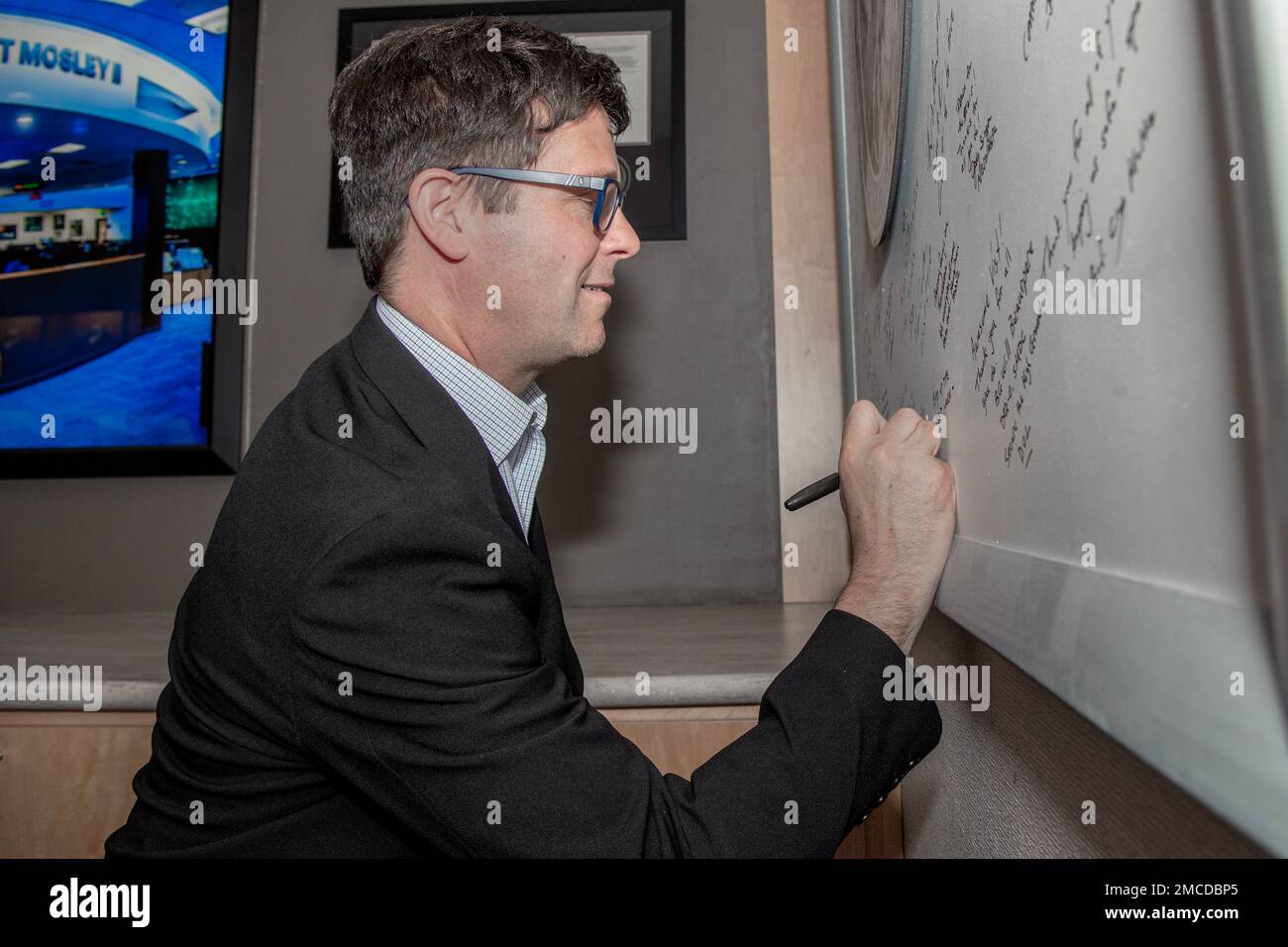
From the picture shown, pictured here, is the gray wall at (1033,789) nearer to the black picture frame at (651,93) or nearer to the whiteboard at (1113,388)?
the whiteboard at (1113,388)

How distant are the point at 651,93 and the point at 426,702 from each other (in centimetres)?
126

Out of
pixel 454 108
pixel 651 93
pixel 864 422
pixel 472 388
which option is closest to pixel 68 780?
pixel 472 388

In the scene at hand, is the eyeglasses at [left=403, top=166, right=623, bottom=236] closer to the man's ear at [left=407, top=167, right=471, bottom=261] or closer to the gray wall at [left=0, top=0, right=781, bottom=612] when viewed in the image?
the man's ear at [left=407, top=167, right=471, bottom=261]

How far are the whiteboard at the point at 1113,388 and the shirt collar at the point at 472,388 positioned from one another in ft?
1.27

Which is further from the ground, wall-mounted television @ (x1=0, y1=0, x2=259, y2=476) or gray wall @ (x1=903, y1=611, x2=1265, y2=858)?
wall-mounted television @ (x1=0, y1=0, x2=259, y2=476)

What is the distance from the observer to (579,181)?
81 centimetres

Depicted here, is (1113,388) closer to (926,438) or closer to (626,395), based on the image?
(926,438)

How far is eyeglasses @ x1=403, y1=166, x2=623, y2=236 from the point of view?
31.5 inches

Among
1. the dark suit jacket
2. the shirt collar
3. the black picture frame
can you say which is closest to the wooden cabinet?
the dark suit jacket

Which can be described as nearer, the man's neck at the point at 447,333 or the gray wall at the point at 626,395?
the man's neck at the point at 447,333

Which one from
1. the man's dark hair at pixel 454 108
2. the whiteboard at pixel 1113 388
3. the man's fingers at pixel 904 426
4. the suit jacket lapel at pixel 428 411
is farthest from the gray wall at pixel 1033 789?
the man's dark hair at pixel 454 108

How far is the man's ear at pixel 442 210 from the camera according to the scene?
803 mm

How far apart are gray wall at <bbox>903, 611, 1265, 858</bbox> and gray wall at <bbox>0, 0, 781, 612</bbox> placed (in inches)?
22.2

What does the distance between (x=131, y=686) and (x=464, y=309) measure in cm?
56
